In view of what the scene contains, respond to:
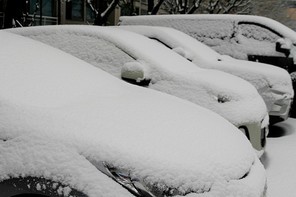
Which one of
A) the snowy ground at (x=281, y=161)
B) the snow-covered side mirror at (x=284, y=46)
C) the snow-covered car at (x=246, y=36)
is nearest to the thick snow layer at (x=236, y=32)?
the snow-covered car at (x=246, y=36)

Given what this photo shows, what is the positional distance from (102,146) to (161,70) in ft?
8.80

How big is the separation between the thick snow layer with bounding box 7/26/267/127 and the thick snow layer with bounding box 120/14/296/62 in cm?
358

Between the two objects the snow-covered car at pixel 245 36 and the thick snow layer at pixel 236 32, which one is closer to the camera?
the snow-covered car at pixel 245 36

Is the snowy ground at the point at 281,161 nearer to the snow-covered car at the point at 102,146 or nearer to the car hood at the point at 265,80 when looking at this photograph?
the car hood at the point at 265,80

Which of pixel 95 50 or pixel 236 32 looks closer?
pixel 95 50

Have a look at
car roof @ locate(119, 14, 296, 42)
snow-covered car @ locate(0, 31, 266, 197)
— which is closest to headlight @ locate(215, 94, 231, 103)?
snow-covered car @ locate(0, 31, 266, 197)

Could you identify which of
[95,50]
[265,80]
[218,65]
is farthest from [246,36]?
[95,50]

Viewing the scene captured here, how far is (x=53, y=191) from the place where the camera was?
7.01ft

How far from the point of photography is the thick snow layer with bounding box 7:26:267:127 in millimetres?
4688

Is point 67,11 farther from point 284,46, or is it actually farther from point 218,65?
point 218,65

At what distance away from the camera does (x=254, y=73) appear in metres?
6.37

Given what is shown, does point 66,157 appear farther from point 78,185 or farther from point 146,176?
point 146,176

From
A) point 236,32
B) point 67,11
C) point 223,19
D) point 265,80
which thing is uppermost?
point 223,19

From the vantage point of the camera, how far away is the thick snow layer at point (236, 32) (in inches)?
338
